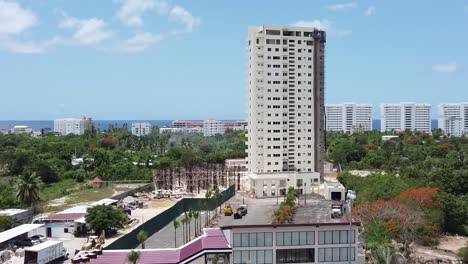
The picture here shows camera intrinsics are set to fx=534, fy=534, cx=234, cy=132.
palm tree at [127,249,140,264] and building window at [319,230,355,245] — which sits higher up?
building window at [319,230,355,245]

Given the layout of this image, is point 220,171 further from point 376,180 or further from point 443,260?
point 443,260

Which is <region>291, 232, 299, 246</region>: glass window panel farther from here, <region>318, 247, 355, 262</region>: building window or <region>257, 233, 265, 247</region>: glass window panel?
<region>257, 233, 265, 247</region>: glass window panel

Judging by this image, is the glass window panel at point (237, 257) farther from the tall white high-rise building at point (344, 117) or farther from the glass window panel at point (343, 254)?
the tall white high-rise building at point (344, 117)

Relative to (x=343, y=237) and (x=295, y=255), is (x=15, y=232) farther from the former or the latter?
(x=343, y=237)

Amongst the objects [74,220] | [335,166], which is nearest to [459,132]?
[335,166]

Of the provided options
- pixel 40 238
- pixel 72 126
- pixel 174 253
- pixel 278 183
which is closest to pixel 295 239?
pixel 174 253

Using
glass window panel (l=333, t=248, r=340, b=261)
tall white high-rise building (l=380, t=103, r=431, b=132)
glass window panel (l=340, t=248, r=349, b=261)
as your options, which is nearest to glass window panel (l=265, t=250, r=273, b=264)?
glass window panel (l=333, t=248, r=340, b=261)

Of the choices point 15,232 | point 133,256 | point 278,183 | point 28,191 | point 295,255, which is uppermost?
point 28,191
